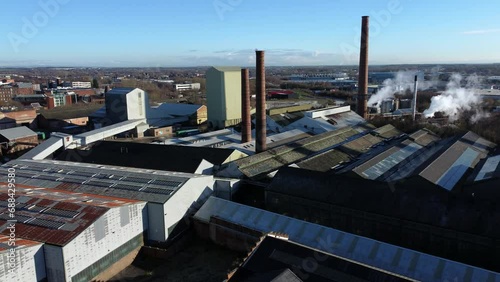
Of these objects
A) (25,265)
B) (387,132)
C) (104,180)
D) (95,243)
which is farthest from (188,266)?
(387,132)

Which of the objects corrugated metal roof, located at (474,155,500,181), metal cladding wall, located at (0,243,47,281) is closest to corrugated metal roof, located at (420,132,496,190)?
corrugated metal roof, located at (474,155,500,181)

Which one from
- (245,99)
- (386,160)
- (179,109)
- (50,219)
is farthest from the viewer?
(179,109)

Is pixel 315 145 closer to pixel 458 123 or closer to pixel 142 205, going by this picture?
pixel 142 205

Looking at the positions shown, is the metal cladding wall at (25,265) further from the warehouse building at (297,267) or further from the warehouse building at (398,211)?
the warehouse building at (398,211)

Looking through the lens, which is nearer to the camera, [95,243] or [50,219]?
[95,243]

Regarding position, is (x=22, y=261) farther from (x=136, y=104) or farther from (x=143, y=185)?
(x=136, y=104)

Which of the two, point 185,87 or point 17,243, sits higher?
point 185,87

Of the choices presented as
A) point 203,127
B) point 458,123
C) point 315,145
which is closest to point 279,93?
point 203,127
